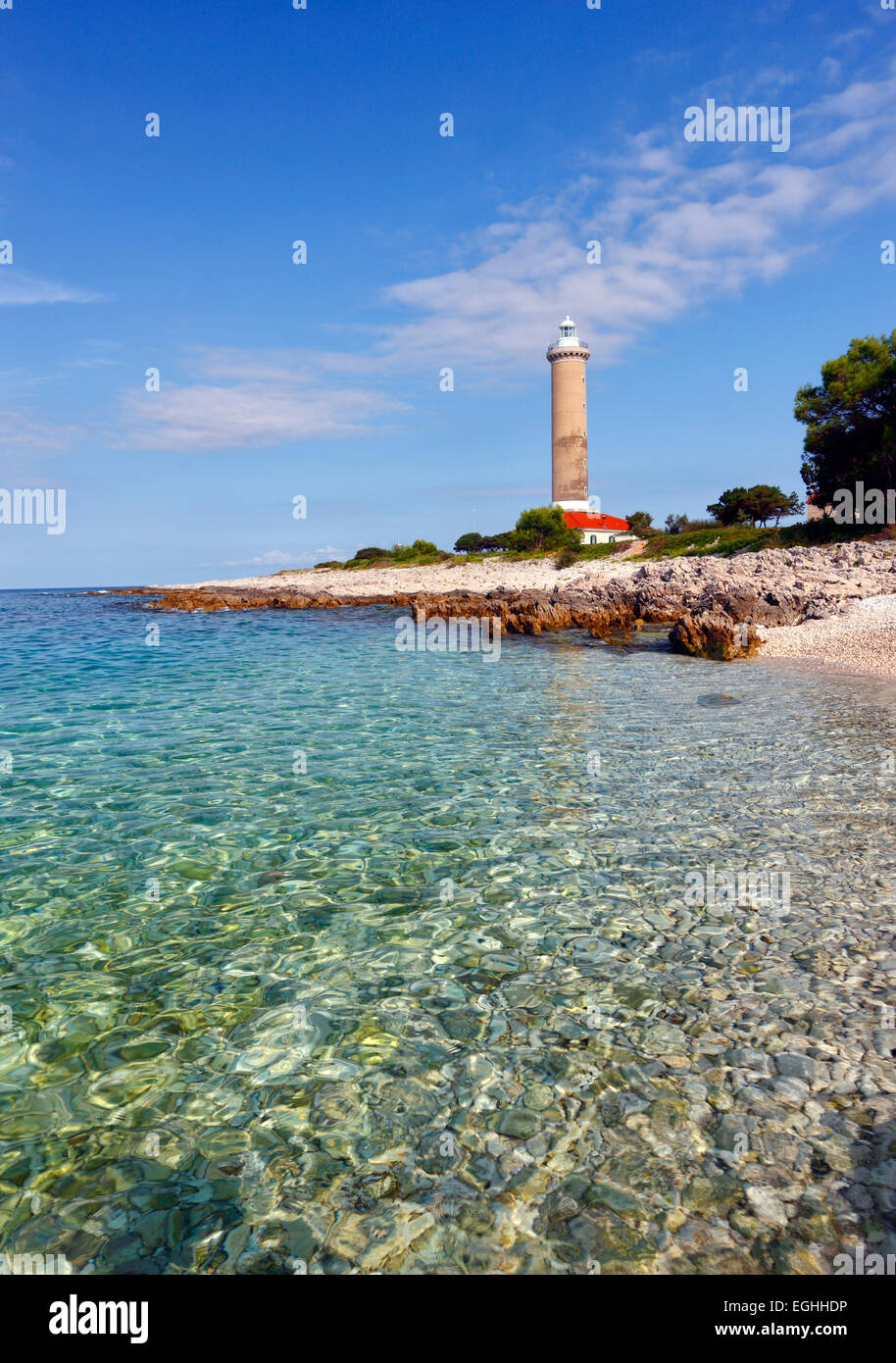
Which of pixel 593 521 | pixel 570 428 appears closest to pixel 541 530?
pixel 593 521

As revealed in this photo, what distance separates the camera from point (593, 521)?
9250 cm

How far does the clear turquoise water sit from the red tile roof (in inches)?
3211

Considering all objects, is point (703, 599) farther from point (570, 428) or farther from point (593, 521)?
point (570, 428)

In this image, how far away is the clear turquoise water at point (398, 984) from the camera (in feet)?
10.7

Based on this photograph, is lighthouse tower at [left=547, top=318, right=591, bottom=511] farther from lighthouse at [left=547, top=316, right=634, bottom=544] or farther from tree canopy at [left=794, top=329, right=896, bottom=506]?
tree canopy at [left=794, top=329, right=896, bottom=506]

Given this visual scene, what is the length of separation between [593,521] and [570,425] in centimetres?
1738

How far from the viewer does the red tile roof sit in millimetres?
90500

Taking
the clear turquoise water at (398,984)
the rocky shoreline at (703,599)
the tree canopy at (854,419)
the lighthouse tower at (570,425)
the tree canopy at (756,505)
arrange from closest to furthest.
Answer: the clear turquoise water at (398,984)
the rocky shoreline at (703,599)
the tree canopy at (854,419)
the tree canopy at (756,505)
the lighthouse tower at (570,425)

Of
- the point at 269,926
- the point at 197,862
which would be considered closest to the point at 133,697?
the point at 197,862

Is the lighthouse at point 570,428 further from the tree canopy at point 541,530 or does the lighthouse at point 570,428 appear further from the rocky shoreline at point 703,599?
the rocky shoreline at point 703,599

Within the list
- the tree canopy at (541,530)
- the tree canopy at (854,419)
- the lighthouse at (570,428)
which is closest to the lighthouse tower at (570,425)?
the lighthouse at (570,428)

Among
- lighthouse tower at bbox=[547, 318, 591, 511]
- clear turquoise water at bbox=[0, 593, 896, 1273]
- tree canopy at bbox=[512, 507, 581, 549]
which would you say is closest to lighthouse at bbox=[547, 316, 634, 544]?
lighthouse tower at bbox=[547, 318, 591, 511]

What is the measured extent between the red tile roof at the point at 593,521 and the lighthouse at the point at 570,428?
0.23m
